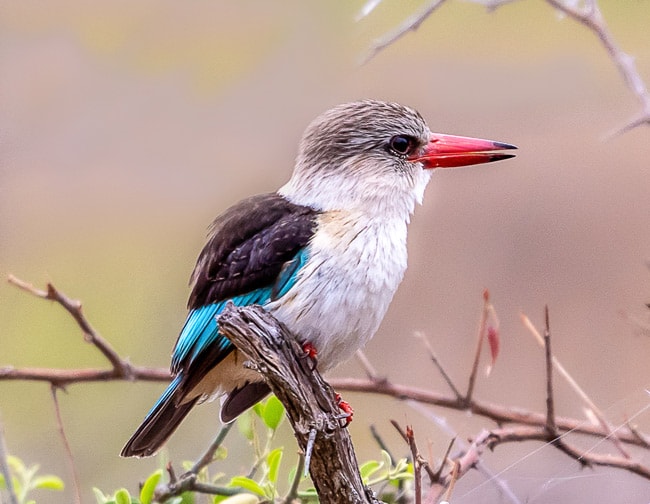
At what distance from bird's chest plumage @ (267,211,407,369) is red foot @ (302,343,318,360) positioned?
15 millimetres

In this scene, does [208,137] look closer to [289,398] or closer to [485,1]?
[485,1]

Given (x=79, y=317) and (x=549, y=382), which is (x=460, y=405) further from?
(x=79, y=317)

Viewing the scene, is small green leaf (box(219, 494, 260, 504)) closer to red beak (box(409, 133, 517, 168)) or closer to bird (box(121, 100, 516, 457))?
bird (box(121, 100, 516, 457))

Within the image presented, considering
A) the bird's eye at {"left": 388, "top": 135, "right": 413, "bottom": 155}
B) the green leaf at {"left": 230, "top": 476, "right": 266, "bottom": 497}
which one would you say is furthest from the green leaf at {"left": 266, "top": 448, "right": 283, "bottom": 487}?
the bird's eye at {"left": 388, "top": 135, "right": 413, "bottom": 155}

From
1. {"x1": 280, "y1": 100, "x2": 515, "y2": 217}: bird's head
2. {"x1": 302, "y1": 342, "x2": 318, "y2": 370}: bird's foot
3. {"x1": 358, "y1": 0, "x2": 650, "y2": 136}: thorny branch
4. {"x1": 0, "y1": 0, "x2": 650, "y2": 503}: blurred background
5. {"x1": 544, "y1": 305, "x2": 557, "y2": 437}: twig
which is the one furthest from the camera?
{"x1": 0, "y1": 0, "x2": 650, "y2": 503}: blurred background

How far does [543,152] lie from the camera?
16.1 ft

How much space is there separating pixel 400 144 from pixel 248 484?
104 centimetres

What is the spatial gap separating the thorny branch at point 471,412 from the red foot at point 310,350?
163 millimetres

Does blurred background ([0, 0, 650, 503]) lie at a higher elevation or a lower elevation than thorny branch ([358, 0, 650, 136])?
lower

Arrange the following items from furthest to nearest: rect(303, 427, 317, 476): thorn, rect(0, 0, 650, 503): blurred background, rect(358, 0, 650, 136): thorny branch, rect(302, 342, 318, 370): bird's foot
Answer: rect(0, 0, 650, 503): blurred background → rect(302, 342, 318, 370): bird's foot → rect(358, 0, 650, 136): thorny branch → rect(303, 427, 317, 476): thorn

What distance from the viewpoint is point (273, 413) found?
2.27 metres

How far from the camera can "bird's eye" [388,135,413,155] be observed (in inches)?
109

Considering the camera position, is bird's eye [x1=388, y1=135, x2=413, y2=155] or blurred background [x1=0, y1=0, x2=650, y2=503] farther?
blurred background [x1=0, y1=0, x2=650, y2=503]

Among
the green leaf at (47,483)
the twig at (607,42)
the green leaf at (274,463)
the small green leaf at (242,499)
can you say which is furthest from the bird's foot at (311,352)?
the twig at (607,42)
